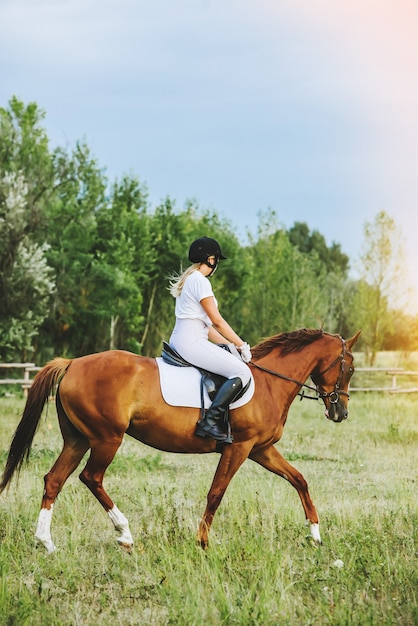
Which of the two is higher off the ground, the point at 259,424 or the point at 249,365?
the point at 249,365

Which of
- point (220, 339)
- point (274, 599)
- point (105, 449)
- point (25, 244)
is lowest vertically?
point (274, 599)

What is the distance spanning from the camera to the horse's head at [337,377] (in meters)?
8.02

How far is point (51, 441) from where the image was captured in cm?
1487

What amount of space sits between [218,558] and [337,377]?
2.51 meters

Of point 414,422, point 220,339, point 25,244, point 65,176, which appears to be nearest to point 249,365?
point 220,339

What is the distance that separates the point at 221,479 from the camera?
7.06 m

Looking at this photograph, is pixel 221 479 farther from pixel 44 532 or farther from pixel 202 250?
pixel 202 250

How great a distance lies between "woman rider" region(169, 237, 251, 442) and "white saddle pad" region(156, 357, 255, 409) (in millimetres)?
113

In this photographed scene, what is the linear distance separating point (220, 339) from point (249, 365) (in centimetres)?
38

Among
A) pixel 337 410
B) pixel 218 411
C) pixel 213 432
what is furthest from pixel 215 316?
pixel 337 410

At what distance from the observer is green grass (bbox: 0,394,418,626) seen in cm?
519

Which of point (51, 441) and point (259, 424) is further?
point (51, 441)

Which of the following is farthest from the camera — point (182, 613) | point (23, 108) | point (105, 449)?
point (23, 108)

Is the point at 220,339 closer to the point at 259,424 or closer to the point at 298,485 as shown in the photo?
the point at 259,424
